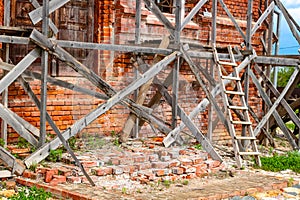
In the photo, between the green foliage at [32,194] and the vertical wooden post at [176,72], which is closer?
the green foliage at [32,194]

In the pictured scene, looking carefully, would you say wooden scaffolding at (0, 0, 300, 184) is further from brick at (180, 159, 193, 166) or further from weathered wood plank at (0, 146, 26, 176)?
brick at (180, 159, 193, 166)

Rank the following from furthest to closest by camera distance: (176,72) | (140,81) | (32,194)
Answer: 1. (176,72)
2. (140,81)
3. (32,194)

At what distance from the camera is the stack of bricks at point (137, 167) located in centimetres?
795

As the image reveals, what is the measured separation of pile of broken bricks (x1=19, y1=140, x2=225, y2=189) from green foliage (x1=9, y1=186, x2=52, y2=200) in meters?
0.49

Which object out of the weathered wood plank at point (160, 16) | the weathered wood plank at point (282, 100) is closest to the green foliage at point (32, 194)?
the weathered wood plank at point (160, 16)

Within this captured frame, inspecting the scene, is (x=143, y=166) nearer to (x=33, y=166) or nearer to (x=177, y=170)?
(x=177, y=170)

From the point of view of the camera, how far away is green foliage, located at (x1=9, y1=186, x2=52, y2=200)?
6.71 metres

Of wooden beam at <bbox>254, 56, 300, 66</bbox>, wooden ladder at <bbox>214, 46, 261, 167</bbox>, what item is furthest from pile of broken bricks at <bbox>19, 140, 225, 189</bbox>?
wooden beam at <bbox>254, 56, 300, 66</bbox>

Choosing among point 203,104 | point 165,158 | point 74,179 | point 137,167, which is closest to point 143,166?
point 137,167

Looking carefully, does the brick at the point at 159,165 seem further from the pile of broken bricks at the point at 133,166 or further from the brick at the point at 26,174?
the brick at the point at 26,174

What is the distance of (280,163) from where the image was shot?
1047cm

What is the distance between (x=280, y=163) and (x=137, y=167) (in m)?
3.20

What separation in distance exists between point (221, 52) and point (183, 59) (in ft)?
5.61

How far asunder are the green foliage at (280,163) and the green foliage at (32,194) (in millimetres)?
4548
